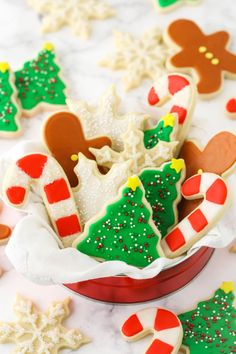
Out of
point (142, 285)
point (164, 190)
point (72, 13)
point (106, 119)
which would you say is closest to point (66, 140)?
point (106, 119)

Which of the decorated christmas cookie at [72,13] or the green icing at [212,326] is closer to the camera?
the green icing at [212,326]

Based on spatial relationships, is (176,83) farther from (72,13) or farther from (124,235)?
(72,13)

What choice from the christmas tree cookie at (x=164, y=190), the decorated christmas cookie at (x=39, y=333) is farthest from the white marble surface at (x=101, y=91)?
the christmas tree cookie at (x=164, y=190)

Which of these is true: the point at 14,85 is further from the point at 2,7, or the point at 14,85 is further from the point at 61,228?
the point at 61,228

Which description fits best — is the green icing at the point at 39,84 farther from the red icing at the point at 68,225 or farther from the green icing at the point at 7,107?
the red icing at the point at 68,225

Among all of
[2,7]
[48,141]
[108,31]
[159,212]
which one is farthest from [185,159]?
[2,7]

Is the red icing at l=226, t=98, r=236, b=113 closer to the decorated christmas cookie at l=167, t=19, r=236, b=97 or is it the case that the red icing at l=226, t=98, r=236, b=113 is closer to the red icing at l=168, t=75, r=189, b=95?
the decorated christmas cookie at l=167, t=19, r=236, b=97
